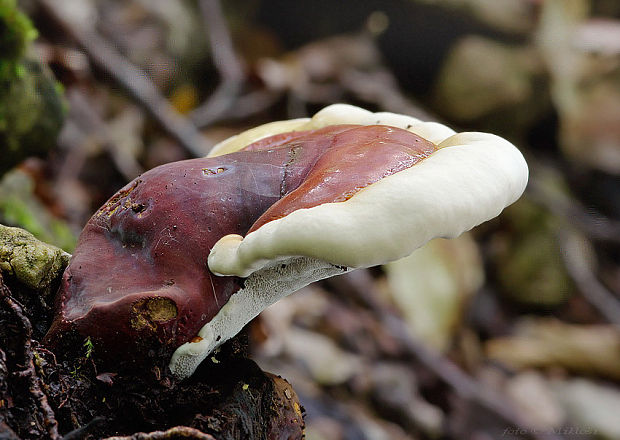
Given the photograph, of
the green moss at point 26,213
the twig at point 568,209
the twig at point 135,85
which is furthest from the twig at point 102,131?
the twig at point 568,209

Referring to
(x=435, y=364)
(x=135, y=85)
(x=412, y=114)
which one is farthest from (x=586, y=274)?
(x=135, y=85)

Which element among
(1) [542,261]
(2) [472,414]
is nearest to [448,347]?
(2) [472,414]

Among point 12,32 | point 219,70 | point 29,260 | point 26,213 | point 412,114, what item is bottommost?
point 412,114

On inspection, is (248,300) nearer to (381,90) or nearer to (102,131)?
(102,131)

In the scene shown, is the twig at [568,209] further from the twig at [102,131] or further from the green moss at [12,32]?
the green moss at [12,32]

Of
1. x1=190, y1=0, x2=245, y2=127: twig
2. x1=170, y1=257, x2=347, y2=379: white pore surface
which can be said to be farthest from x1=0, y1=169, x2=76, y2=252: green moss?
x1=190, y1=0, x2=245, y2=127: twig

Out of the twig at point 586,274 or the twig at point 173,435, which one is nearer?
the twig at point 173,435

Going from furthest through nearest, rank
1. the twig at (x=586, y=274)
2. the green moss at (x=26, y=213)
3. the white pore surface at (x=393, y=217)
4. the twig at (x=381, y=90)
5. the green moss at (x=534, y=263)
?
the green moss at (x=534, y=263), the twig at (x=381, y=90), the twig at (x=586, y=274), the green moss at (x=26, y=213), the white pore surface at (x=393, y=217)
